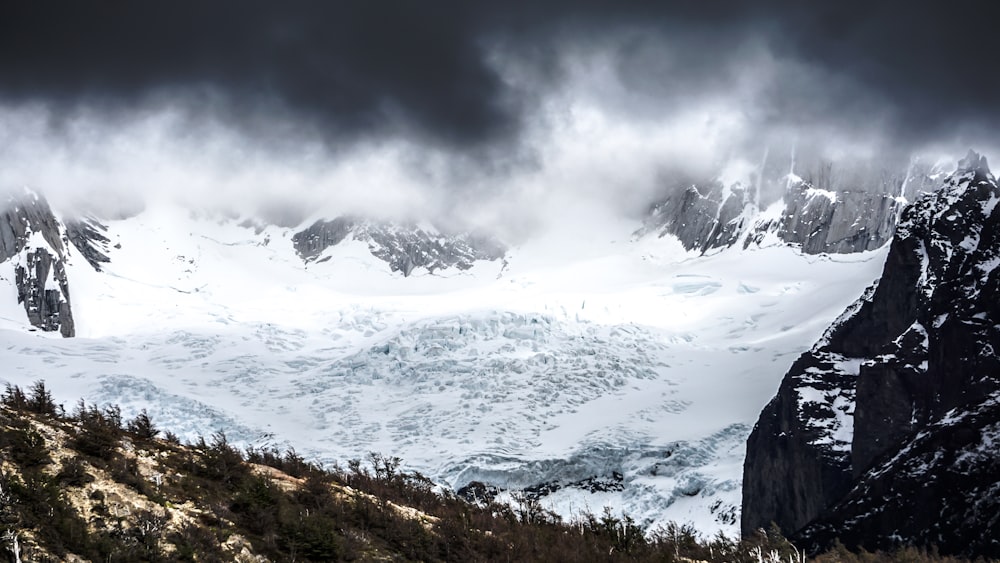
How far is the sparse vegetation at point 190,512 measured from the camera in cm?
2527

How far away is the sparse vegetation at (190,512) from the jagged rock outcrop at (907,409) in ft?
166

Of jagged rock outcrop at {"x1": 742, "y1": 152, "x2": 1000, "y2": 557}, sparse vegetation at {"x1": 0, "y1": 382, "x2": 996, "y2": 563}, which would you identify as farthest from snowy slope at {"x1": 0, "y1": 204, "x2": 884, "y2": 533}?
sparse vegetation at {"x1": 0, "y1": 382, "x2": 996, "y2": 563}

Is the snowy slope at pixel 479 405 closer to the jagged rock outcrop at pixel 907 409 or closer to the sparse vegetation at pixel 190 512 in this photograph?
the jagged rock outcrop at pixel 907 409

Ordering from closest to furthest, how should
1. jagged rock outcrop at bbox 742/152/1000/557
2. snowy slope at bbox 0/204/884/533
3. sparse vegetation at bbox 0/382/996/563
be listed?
sparse vegetation at bbox 0/382/996/563 → jagged rock outcrop at bbox 742/152/1000/557 → snowy slope at bbox 0/204/884/533

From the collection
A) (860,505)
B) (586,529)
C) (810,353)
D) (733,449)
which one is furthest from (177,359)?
(586,529)

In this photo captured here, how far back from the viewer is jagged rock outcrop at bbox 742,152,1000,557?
266 feet

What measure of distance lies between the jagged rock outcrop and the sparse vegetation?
50455 mm

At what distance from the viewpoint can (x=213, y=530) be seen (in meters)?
27.9

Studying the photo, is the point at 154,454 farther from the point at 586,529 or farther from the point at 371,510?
the point at 586,529

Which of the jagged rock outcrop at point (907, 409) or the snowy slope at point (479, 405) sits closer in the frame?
the jagged rock outcrop at point (907, 409)

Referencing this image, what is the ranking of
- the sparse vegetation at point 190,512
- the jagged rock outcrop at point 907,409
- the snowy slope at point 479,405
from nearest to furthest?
the sparse vegetation at point 190,512 < the jagged rock outcrop at point 907,409 < the snowy slope at point 479,405

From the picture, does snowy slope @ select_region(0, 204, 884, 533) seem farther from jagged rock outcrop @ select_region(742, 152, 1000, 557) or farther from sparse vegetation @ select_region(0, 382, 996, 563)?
sparse vegetation @ select_region(0, 382, 996, 563)

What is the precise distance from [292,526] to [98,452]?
5.85 meters

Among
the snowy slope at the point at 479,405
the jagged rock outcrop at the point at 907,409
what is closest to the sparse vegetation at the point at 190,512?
the jagged rock outcrop at the point at 907,409
